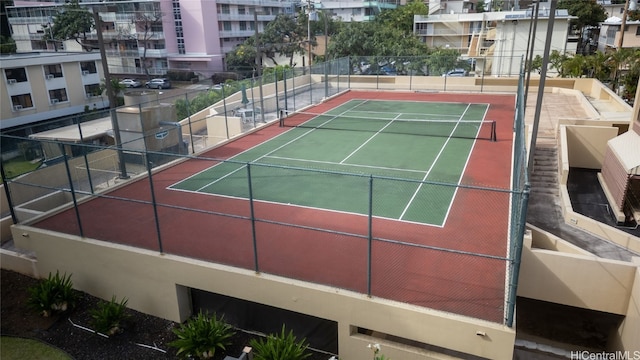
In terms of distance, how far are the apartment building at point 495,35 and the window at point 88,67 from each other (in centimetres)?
3601

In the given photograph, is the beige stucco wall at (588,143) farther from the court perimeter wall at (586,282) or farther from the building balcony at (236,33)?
the building balcony at (236,33)

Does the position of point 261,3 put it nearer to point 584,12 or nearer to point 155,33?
point 155,33

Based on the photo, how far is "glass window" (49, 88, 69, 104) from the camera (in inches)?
1633

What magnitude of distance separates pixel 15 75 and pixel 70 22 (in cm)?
2469

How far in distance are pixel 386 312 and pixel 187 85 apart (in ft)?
→ 184

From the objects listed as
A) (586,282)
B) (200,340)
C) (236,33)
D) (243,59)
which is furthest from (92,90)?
(586,282)

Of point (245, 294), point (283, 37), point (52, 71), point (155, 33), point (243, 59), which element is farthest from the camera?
point (155, 33)

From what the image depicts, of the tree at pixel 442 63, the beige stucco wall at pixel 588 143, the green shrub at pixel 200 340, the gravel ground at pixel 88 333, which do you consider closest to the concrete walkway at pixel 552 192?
the beige stucco wall at pixel 588 143

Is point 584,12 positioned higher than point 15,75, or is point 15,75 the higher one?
point 584,12

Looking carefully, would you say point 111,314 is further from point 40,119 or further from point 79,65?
point 79,65

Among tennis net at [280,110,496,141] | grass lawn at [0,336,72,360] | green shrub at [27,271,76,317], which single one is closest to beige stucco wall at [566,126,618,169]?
tennis net at [280,110,496,141]

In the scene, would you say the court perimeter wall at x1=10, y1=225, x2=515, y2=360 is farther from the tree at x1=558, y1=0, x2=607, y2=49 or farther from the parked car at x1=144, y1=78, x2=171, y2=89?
the tree at x1=558, y1=0, x2=607, y2=49

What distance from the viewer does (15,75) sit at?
124 ft

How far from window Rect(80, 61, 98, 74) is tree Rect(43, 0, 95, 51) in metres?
17.3
